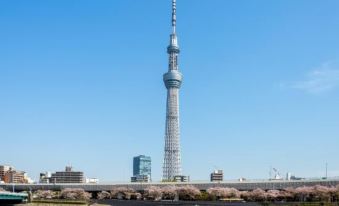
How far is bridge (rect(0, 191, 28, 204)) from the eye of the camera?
110688 millimetres

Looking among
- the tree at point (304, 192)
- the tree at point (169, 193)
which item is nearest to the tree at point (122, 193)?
the tree at point (169, 193)

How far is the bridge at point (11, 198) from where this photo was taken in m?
111

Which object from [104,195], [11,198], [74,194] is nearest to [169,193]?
[104,195]

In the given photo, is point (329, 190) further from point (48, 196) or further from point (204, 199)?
point (48, 196)

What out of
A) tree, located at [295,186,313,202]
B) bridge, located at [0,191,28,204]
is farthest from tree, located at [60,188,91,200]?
tree, located at [295,186,313,202]

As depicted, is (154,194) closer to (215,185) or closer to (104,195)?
(215,185)

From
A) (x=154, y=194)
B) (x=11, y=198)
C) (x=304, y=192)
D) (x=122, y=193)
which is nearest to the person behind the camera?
(x=11, y=198)

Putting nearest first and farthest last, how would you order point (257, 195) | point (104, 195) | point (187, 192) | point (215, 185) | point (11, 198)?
point (11, 198), point (257, 195), point (187, 192), point (215, 185), point (104, 195)

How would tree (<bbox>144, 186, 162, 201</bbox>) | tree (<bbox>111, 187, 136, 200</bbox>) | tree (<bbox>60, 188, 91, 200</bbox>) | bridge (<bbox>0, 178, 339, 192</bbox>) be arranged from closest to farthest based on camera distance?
bridge (<bbox>0, 178, 339, 192</bbox>), tree (<bbox>60, 188, 91, 200</bbox>), tree (<bbox>144, 186, 162, 201</bbox>), tree (<bbox>111, 187, 136, 200</bbox>)

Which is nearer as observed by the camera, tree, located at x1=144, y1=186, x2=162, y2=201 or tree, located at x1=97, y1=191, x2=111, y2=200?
tree, located at x1=144, y1=186, x2=162, y2=201

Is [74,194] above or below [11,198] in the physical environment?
below

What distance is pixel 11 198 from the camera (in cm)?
11312

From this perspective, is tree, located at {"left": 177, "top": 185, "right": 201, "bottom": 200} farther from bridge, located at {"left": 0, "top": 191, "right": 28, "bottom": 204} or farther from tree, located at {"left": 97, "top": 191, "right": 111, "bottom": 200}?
bridge, located at {"left": 0, "top": 191, "right": 28, "bottom": 204}

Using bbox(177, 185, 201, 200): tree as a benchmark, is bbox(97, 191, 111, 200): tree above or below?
below
